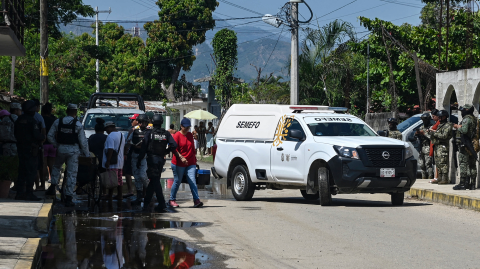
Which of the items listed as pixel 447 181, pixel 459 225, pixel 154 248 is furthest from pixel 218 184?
pixel 154 248

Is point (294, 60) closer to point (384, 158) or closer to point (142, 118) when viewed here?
point (142, 118)

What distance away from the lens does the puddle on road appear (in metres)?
7.68

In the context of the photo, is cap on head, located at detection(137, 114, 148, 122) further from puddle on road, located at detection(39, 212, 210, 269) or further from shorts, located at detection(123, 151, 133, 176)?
puddle on road, located at detection(39, 212, 210, 269)

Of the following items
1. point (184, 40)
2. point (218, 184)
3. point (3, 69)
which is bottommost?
point (218, 184)

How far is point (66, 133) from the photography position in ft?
43.2

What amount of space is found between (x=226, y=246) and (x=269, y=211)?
13.3ft

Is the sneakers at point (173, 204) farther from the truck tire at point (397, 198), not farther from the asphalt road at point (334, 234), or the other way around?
the truck tire at point (397, 198)

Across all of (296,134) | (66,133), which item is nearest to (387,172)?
(296,134)

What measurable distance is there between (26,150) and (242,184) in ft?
16.1

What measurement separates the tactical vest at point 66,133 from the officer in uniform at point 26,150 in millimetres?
483

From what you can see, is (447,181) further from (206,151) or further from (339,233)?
(206,151)

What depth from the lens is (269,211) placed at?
12859 mm

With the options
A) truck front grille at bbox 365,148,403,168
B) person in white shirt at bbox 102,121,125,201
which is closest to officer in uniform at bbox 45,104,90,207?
person in white shirt at bbox 102,121,125,201

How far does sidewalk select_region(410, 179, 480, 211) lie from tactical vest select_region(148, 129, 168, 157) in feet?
20.3
